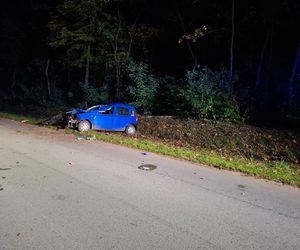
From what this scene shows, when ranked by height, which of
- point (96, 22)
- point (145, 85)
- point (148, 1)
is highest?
point (148, 1)

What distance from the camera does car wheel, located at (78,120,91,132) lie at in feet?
54.9

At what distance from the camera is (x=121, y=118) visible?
1744cm

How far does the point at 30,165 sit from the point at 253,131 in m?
10.00

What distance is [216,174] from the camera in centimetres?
877

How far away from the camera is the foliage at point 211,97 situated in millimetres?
17172

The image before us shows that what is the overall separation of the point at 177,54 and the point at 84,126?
17.5 m

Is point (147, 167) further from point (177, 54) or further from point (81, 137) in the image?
point (177, 54)

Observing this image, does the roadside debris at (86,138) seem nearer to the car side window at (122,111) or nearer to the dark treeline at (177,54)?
the car side window at (122,111)

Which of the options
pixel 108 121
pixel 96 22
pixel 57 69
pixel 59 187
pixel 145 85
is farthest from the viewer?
pixel 57 69

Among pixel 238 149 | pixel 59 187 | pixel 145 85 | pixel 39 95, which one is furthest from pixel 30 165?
pixel 39 95

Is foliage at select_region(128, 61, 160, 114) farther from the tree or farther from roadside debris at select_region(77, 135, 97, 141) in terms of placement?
roadside debris at select_region(77, 135, 97, 141)

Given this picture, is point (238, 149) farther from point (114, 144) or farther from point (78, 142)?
point (78, 142)

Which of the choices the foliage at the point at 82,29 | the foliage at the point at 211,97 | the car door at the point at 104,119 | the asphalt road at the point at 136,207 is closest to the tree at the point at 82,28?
the foliage at the point at 82,29

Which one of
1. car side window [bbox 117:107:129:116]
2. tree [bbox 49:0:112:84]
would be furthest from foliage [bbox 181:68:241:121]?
tree [bbox 49:0:112:84]
